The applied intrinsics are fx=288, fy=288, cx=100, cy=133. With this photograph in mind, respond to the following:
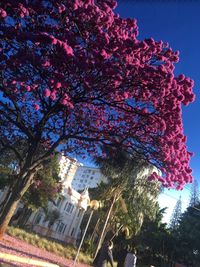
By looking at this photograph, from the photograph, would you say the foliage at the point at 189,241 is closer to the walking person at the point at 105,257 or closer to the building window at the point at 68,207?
the building window at the point at 68,207

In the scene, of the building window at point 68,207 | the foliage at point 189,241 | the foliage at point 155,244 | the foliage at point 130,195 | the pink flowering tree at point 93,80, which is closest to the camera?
the pink flowering tree at point 93,80

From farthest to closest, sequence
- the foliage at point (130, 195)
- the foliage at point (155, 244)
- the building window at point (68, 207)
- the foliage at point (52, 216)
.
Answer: the building window at point (68, 207), the foliage at point (52, 216), the foliage at point (155, 244), the foliage at point (130, 195)

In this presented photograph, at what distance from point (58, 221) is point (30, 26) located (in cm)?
3961

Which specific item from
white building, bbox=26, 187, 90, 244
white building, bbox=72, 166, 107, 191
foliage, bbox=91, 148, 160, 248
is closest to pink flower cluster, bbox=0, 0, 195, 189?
foliage, bbox=91, 148, 160, 248

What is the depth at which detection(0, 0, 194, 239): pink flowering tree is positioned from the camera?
9.55 meters

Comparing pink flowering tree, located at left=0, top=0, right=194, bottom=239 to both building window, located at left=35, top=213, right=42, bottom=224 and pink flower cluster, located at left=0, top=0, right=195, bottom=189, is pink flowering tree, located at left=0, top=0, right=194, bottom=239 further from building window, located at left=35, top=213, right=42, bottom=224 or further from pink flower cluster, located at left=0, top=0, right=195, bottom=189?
building window, located at left=35, top=213, right=42, bottom=224

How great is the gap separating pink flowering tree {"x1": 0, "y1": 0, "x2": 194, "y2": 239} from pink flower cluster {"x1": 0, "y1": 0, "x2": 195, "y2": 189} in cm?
3

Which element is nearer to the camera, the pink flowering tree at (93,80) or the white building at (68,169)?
the pink flowering tree at (93,80)

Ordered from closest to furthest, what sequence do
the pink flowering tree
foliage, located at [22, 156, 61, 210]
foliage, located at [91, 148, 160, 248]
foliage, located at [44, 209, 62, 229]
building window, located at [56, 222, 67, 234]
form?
the pink flowering tree, foliage, located at [91, 148, 160, 248], foliage, located at [22, 156, 61, 210], foliage, located at [44, 209, 62, 229], building window, located at [56, 222, 67, 234]

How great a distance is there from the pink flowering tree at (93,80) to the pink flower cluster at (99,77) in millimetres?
33

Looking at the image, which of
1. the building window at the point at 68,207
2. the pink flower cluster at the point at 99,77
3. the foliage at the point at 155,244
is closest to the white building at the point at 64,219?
the building window at the point at 68,207

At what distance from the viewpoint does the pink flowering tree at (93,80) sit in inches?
376

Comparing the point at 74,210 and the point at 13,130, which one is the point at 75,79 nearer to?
the point at 13,130

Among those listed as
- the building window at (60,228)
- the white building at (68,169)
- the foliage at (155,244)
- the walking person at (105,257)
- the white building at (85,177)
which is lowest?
the walking person at (105,257)
